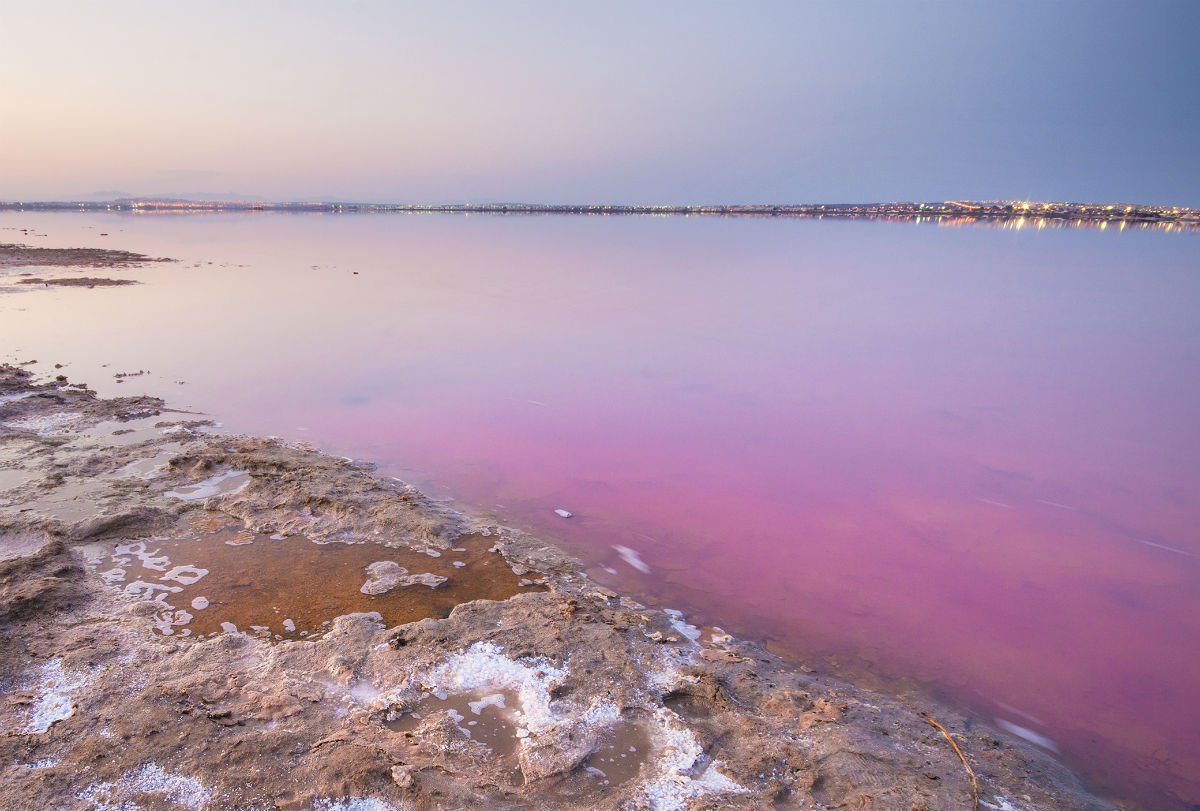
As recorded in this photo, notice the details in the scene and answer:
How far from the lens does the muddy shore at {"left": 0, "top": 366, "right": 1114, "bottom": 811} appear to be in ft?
10.4

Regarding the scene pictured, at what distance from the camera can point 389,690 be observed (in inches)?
153

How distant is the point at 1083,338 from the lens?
57.2 feet

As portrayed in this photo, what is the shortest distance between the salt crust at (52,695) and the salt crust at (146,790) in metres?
0.74

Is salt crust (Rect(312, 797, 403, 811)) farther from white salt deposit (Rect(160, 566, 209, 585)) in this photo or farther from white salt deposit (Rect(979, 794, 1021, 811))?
white salt deposit (Rect(979, 794, 1021, 811))

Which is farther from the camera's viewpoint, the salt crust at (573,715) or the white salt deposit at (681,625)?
the white salt deposit at (681,625)

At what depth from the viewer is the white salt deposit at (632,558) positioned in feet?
19.7

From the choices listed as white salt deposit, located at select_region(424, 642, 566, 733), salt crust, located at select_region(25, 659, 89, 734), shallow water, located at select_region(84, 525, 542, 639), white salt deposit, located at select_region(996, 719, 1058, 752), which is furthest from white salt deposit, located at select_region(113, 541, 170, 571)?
white salt deposit, located at select_region(996, 719, 1058, 752)

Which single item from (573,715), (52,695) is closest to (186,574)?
(52,695)

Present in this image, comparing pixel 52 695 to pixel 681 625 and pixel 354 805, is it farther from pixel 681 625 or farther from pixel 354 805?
pixel 681 625

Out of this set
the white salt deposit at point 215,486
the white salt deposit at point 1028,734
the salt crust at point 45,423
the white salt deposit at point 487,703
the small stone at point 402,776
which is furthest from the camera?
the salt crust at point 45,423

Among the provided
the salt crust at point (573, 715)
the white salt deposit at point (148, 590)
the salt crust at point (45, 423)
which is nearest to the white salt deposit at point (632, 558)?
the salt crust at point (573, 715)

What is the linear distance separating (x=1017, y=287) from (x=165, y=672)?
1284 inches

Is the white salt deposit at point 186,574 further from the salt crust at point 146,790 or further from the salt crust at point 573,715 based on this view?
the salt crust at point 573,715

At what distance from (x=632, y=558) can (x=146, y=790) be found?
4184 mm
